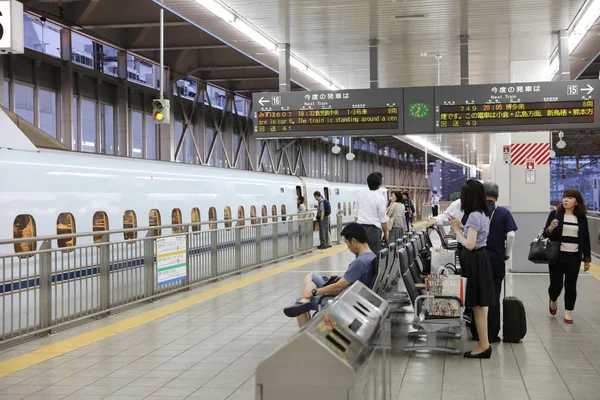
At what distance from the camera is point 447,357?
288 inches

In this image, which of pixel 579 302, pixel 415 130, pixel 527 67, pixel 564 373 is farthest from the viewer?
pixel 527 67

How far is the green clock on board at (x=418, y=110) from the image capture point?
12.6m

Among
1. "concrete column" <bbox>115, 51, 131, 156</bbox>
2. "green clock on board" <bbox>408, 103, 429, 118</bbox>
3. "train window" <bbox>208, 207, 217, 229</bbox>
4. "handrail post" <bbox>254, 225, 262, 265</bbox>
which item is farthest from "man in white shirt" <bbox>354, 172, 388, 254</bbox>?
"concrete column" <bbox>115, 51, 131, 156</bbox>

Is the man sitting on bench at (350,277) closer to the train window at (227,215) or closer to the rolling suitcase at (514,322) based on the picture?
the rolling suitcase at (514,322)

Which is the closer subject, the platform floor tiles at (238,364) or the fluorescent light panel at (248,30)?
the platform floor tiles at (238,364)

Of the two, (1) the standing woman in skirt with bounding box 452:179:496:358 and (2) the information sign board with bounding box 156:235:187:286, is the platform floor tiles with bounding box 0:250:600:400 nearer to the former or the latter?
(1) the standing woman in skirt with bounding box 452:179:496:358

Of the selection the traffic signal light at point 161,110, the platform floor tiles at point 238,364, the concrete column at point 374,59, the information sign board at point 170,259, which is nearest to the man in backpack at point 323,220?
the concrete column at point 374,59

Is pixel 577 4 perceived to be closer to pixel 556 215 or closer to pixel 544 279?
pixel 556 215

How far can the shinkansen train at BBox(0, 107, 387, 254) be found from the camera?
9.66m

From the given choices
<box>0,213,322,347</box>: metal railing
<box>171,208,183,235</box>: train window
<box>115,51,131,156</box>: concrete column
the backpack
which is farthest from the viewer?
<box>115,51,131,156</box>: concrete column

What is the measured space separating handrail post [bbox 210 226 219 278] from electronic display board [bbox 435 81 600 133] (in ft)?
15.0

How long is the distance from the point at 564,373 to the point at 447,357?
1.16m

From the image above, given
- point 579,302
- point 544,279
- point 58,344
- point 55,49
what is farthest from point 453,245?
point 55,49

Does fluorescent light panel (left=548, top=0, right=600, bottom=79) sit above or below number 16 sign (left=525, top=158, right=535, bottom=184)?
above
